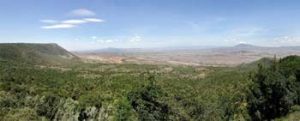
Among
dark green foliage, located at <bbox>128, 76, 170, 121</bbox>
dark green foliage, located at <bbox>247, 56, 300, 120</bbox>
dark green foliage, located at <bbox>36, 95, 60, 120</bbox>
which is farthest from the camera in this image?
dark green foliage, located at <bbox>36, 95, 60, 120</bbox>

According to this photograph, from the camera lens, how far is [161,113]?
9656cm

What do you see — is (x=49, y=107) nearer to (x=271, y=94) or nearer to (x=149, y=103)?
(x=149, y=103)

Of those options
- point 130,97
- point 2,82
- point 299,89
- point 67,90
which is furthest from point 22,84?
point 299,89

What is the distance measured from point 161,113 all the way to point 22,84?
59.5 meters

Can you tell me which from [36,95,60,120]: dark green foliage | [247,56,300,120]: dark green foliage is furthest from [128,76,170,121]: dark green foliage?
[36,95,60,120]: dark green foliage

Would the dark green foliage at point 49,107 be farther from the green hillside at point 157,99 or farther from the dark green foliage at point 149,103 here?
the dark green foliage at point 149,103

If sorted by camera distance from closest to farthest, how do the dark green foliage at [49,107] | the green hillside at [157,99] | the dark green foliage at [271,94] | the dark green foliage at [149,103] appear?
the dark green foliage at [271,94], the green hillside at [157,99], the dark green foliage at [149,103], the dark green foliage at [49,107]

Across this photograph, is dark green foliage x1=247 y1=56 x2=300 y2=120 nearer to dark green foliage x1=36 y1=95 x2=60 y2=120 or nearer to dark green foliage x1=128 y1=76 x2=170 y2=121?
dark green foliage x1=128 y1=76 x2=170 y2=121

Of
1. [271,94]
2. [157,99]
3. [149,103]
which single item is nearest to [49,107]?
[157,99]

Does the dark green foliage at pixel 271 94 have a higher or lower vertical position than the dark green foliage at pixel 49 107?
higher

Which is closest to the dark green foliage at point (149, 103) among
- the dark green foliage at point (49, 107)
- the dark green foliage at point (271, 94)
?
the dark green foliage at point (271, 94)

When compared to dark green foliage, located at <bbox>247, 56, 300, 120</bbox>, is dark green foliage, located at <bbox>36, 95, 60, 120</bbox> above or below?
below

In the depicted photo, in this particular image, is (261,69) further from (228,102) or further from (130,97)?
(130,97)

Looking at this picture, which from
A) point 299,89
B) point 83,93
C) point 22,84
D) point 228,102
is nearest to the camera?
point 299,89
